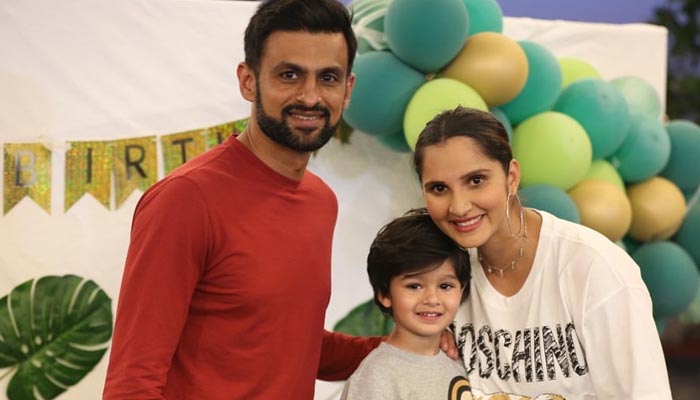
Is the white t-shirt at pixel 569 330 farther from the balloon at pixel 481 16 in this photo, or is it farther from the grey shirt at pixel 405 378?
the balloon at pixel 481 16

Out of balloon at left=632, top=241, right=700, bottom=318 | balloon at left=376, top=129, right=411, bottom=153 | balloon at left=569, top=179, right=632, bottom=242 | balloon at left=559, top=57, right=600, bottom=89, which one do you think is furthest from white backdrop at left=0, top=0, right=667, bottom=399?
balloon at left=632, top=241, right=700, bottom=318

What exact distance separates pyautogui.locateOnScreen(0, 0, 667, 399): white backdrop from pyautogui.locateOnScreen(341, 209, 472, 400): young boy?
1207mm

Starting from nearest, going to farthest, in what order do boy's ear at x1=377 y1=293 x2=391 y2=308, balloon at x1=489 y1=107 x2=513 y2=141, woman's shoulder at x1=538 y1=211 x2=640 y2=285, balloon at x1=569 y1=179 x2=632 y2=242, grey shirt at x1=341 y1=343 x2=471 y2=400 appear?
woman's shoulder at x1=538 y1=211 x2=640 y2=285
grey shirt at x1=341 y1=343 x2=471 y2=400
boy's ear at x1=377 y1=293 x2=391 y2=308
balloon at x1=489 y1=107 x2=513 y2=141
balloon at x1=569 y1=179 x2=632 y2=242

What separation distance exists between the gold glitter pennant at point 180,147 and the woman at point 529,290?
1.30m

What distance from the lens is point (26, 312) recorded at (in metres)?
2.79

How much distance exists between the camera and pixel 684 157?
3.51m

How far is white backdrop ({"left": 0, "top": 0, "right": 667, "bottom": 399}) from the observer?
2801 millimetres

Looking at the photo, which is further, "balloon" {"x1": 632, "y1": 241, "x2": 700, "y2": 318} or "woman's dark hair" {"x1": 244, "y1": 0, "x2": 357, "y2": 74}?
"balloon" {"x1": 632, "y1": 241, "x2": 700, "y2": 318}

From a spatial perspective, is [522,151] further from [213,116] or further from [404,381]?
[404,381]

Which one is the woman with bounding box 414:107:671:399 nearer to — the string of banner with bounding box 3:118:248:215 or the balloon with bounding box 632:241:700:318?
the string of banner with bounding box 3:118:248:215

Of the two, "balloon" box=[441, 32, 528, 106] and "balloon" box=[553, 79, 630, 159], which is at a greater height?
"balloon" box=[441, 32, 528, 106]

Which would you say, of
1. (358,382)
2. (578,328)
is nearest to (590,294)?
(578,328)

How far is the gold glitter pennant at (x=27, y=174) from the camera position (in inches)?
110

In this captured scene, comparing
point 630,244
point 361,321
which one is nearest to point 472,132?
point 361,321
